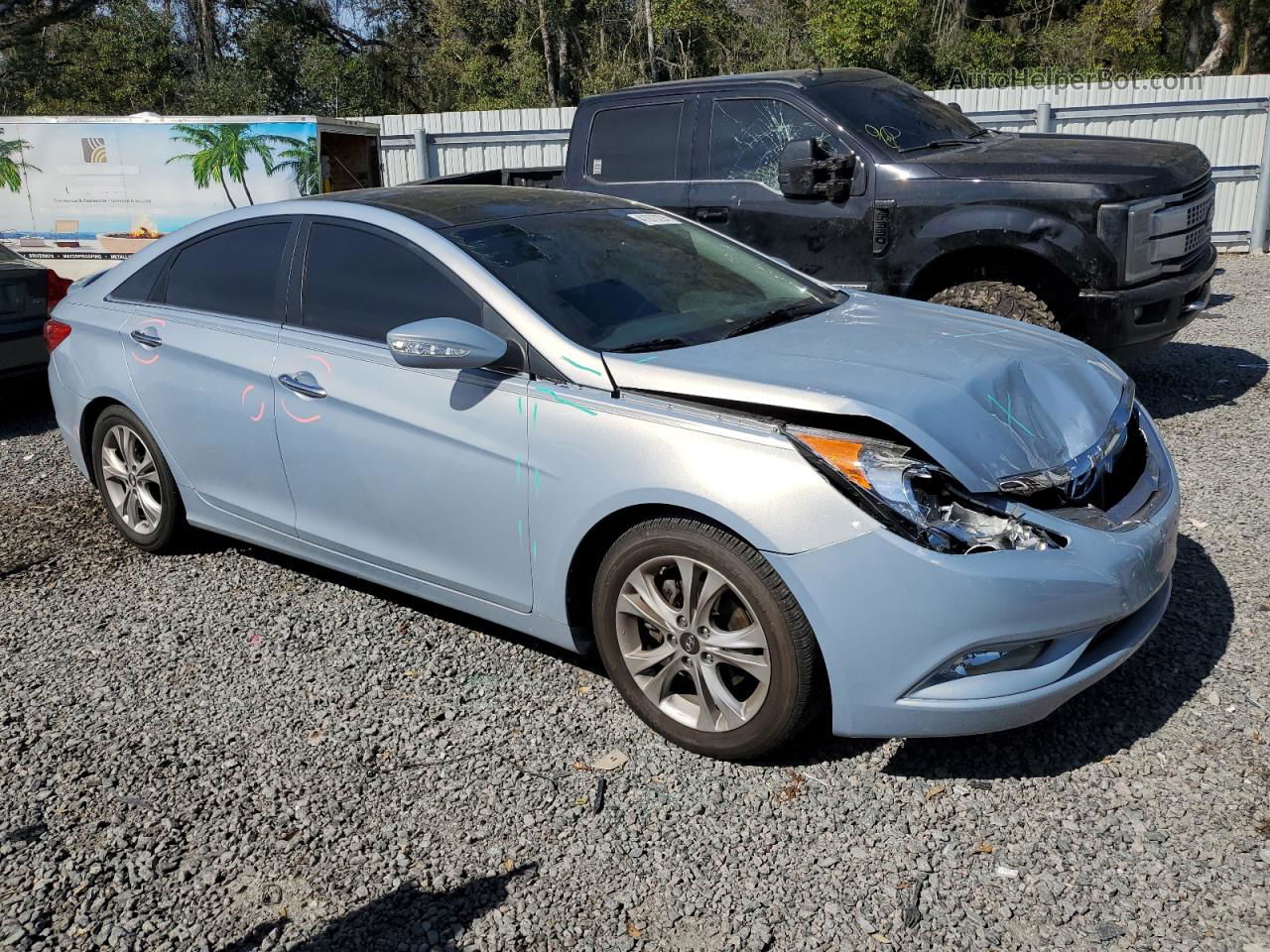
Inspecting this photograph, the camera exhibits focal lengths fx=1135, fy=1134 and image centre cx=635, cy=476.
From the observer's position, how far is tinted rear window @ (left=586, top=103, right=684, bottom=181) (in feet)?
25.0

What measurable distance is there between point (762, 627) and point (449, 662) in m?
1.49

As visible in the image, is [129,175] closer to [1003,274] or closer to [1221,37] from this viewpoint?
[1003,274]

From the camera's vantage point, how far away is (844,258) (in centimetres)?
695

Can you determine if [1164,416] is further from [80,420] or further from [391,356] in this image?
[80,420]

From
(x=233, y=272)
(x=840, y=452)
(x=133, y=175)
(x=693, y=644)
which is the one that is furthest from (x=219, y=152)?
(x=840, y=452)

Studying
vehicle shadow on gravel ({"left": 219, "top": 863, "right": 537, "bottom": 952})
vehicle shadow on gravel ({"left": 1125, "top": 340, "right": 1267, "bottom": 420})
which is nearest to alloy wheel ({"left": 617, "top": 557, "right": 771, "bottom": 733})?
vehicle shadow on gravel ({"left": 219, "top": 863, "right": 537, "bottom": 952})

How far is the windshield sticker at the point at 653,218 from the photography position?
4.64 metres

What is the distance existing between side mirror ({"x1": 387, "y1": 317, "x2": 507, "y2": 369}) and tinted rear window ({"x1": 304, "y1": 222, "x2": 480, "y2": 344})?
7.5 inches

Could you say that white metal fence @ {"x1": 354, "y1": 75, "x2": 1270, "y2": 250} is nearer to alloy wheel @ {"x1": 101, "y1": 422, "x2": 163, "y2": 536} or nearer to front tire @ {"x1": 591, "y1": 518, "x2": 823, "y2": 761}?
alloy wheel @ {"x1": 101, "y1": 422, "x2": 163, "y2": 536}

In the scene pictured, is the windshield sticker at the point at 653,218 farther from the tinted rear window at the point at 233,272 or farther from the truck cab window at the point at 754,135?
the truck cab window at the point at 754,135

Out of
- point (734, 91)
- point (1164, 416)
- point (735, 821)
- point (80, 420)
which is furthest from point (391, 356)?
point (1164, 416)

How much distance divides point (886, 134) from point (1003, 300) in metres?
1.38

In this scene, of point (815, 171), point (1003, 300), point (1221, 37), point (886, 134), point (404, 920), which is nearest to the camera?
point (404, 920)

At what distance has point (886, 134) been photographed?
23.1 ft
